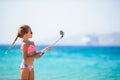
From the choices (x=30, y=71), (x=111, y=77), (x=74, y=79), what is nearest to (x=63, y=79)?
(x=74, y=79)

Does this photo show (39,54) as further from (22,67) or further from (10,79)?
(10,79)

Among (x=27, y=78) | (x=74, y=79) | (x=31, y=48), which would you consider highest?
(x=74, y=79)

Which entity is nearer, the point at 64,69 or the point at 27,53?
the point at 27,53

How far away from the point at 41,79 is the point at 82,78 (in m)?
→ 0.96

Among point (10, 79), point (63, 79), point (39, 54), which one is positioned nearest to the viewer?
point (39, 54)

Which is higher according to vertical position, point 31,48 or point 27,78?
point 31,48

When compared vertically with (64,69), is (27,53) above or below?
below

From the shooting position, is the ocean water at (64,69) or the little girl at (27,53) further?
the ocean water at (64,69)

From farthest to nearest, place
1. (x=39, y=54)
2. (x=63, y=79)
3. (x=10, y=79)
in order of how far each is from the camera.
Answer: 1. (x=63, y=79)
2. (x=10, y=79)
3. (x=39, y=54)

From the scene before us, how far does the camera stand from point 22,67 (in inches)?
113

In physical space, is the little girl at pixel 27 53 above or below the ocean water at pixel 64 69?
below

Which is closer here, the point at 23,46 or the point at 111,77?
the point at 23,46

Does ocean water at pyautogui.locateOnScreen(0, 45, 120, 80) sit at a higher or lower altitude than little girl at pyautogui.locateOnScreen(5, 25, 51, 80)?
higher

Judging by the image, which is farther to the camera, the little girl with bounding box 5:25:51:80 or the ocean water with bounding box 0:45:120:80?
the ocean water with bounding box 0:45:120:80
